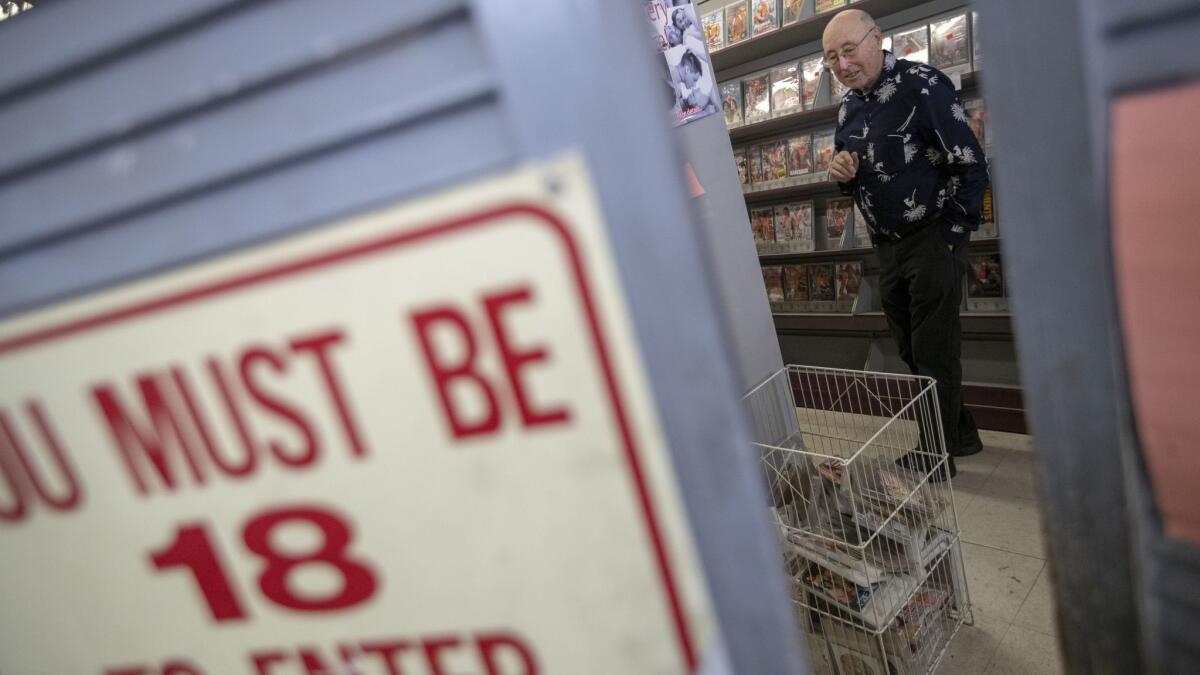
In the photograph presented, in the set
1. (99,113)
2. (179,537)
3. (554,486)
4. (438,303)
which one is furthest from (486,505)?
(99,113)

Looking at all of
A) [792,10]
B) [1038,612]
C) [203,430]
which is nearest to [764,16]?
[792,10]

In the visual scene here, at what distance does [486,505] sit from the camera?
53 cm

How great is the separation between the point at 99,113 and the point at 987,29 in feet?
2.41

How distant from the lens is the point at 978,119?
291 centimetres

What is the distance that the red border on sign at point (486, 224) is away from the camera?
1.51 feet

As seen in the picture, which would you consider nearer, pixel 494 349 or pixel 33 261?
pixel 494 349

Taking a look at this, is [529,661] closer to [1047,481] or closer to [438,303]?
[438,303]

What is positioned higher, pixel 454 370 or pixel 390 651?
pixel 454 370

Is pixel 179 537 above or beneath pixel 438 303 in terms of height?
beneath

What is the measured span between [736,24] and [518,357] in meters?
3.84

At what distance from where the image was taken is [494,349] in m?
0.48

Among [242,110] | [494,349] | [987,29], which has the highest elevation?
[242,110]

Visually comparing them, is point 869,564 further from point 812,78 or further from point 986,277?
point 812,78

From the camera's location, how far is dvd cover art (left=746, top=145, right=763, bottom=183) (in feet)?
12.8
